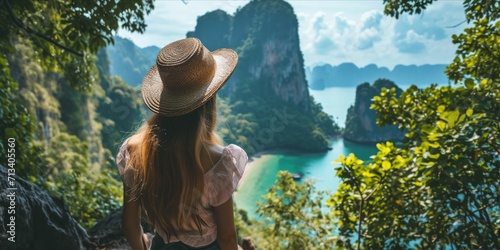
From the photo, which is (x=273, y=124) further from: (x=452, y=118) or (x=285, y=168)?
(x=452, y=118)

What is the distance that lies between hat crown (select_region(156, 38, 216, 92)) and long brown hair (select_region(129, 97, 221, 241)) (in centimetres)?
11

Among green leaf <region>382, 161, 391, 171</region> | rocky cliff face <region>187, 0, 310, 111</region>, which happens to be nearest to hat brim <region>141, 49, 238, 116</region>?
green leaf <region>382, 161, 391, 171</region>

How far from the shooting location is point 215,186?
126cm

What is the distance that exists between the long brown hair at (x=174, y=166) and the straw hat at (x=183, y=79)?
53 mm

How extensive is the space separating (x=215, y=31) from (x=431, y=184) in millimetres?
Result: 84457

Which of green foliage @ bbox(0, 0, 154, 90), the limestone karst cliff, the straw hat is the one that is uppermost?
the limestone karst cliff

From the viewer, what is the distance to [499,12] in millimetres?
2832

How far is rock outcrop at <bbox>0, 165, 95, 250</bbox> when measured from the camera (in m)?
1.54

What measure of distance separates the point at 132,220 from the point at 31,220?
71 centimetres

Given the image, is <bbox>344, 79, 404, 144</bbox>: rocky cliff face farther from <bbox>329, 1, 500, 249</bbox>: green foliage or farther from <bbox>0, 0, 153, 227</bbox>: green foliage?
<bbox>0, 0, 153, 227</bbox>: green foliage

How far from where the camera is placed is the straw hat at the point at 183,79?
1.27 meters

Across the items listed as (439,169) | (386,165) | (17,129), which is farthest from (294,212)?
(17,129)

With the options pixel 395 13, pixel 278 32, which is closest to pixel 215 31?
pixel 278 32

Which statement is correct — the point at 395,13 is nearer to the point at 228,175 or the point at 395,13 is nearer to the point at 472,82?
the point at 472,82
